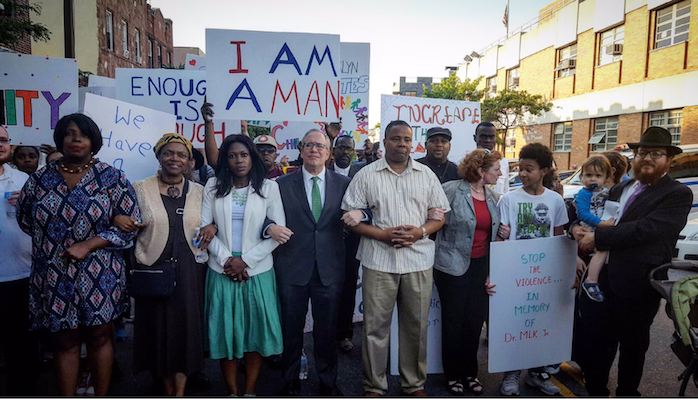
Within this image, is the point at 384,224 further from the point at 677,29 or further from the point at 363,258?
the point at 677,29

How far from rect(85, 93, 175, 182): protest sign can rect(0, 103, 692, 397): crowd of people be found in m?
0.72

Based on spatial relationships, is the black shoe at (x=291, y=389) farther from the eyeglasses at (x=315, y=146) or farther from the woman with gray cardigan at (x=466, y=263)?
the eyeglasses at (x=315, y=146)

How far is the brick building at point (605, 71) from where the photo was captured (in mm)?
17766

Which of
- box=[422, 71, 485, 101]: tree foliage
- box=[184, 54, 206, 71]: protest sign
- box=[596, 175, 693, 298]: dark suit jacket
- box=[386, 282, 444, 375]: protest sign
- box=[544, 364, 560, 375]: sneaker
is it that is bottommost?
box=[544, 364, 560, 375]: sneaker

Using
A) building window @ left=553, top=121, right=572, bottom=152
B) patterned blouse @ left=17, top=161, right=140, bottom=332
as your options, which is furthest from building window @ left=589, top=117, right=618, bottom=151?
patterned blouse @ left=17, top=161, right=140, bottom=332

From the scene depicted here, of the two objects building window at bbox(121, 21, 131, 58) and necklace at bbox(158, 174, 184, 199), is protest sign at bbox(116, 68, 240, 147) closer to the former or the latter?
necklace at bbox(158, 174, 184, 199)

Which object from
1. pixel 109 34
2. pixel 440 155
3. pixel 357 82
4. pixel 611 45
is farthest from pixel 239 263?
pixel 611 45

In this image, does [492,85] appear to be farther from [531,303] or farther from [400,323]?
[400,323]

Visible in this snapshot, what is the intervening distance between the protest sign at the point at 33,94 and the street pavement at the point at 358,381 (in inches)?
85.5

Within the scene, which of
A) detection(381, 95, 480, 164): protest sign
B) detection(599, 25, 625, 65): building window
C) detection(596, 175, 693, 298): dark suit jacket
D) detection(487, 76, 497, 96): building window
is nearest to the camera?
detection(596, 175, 693, 298): dark suit jacket

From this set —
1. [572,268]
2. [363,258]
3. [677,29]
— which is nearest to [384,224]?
[363,258]

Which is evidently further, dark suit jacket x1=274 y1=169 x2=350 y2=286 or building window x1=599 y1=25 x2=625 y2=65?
building window x1=599 y1=25 x2=625 y2=65

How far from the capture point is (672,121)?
60.3ft

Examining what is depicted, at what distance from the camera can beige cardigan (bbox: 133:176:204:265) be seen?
2.86m
